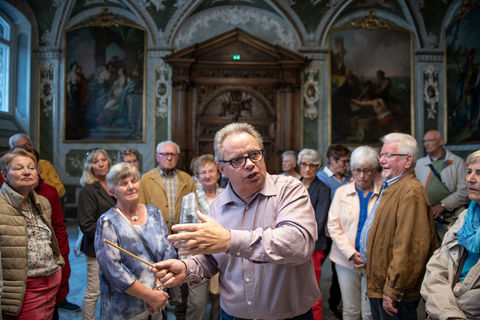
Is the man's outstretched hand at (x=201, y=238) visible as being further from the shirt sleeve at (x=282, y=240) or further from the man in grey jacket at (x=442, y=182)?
the man in grey jacket at (x=442, y=182)

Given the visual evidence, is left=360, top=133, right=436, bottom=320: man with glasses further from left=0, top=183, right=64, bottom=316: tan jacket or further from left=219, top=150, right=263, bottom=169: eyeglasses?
left=0, top=183, right=64, bottom=316: tan jacket

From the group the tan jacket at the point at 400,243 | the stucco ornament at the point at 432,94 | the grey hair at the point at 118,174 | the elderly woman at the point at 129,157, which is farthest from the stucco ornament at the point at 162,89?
the tan jacket at the point at 400,243

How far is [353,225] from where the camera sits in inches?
130

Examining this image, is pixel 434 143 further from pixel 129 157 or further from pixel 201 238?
pixel 201 238

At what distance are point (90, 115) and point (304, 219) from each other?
989cm

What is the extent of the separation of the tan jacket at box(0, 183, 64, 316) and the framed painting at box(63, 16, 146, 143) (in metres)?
7.69

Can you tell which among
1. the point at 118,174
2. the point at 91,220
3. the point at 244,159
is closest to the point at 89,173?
the point at 91,220

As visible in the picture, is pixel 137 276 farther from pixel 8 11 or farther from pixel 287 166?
pixel 8 11

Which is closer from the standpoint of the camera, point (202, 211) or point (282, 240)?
point (282, 240)

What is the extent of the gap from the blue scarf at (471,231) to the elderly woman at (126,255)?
2.08 m

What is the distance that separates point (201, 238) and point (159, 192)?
273cm

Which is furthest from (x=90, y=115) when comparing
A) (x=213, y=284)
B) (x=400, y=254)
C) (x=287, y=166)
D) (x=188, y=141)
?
(x=400, y=254)

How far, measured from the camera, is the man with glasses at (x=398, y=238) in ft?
8.18

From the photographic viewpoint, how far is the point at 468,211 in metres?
2.17
